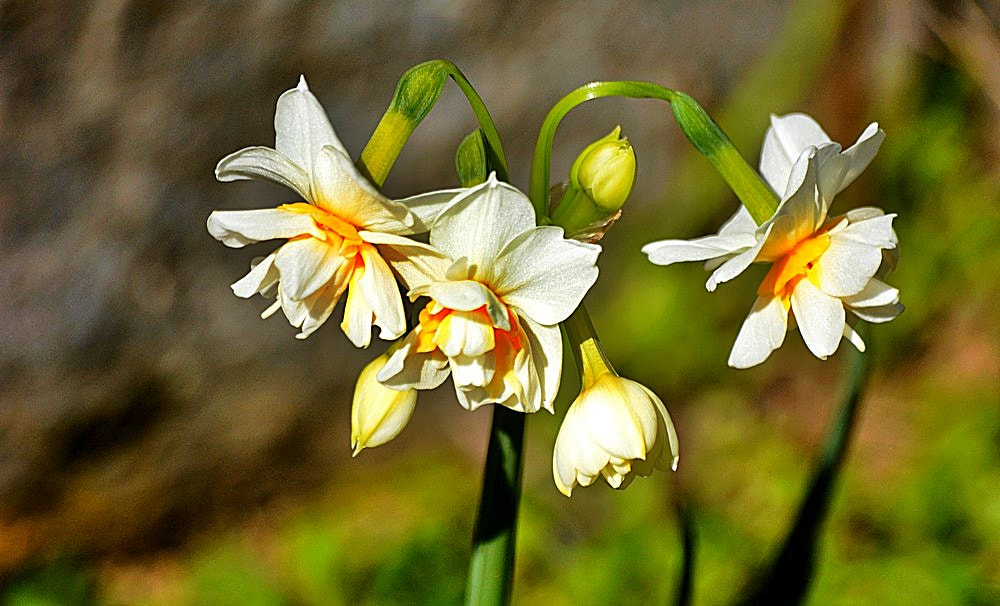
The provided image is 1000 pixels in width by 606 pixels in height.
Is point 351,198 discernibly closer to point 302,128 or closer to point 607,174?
point 302,128

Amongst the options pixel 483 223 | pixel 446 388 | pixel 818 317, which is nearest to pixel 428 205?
pixel 483 223

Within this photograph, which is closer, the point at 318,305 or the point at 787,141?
the point at 318,305

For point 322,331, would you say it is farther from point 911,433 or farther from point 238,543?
point 911,433

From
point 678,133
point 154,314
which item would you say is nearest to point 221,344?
point 154,314

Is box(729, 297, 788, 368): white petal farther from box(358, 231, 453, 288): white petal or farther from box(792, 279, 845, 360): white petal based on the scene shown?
box(358, 231, 453, 288): white petal

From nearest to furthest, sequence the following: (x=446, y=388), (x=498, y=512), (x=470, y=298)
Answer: (x=470, y=298) < (x=498, y=512) < (x=446, y=388)

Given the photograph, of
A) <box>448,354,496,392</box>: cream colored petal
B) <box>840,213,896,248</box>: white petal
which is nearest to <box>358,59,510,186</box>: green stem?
<box>448,354,496,392</box>: cream colored petal
